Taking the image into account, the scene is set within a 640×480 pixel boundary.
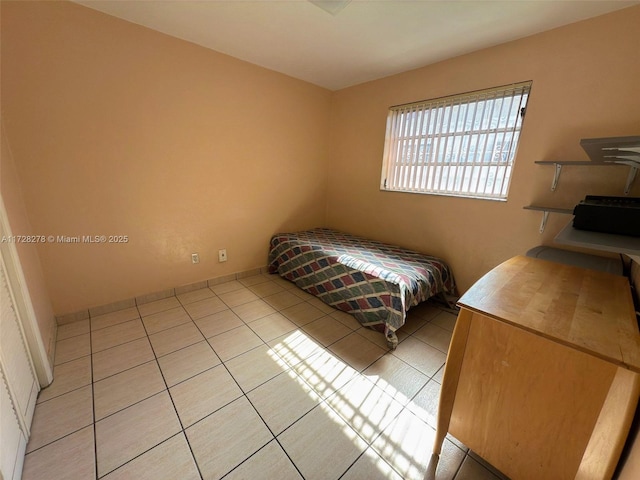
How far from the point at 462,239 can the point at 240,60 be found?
2745 millimetres

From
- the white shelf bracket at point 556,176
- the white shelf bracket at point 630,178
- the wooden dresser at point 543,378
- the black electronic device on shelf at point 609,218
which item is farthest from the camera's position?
the white shelf bracket at point 556,176

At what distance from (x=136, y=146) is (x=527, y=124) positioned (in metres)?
3.08

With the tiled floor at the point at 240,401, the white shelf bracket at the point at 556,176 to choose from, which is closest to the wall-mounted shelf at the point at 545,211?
the white shelf bracket at the point at 556,176

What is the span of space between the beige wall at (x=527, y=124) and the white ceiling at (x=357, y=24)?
0.13m

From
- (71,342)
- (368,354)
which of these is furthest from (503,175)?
(71,342)

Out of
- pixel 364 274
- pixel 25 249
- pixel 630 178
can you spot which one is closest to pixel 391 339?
pixel 364 274

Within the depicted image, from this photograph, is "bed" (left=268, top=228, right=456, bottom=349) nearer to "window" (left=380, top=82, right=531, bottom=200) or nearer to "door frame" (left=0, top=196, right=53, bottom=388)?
"window" (left=380, top=82, right=531, bottom=200)

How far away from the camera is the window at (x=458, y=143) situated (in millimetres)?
1967

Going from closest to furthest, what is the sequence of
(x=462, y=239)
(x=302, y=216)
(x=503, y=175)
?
(x=503, y=175) → (x=462, y=239) → (x=302, y=216)

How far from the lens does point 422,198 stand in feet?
8.16

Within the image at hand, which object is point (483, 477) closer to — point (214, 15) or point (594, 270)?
point (594, 270)

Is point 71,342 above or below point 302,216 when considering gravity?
below

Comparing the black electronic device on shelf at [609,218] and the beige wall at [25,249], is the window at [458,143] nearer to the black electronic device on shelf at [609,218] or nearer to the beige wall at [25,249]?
the black electronic device on shelf at [609,218]

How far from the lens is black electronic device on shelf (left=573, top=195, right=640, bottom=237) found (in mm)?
1017
